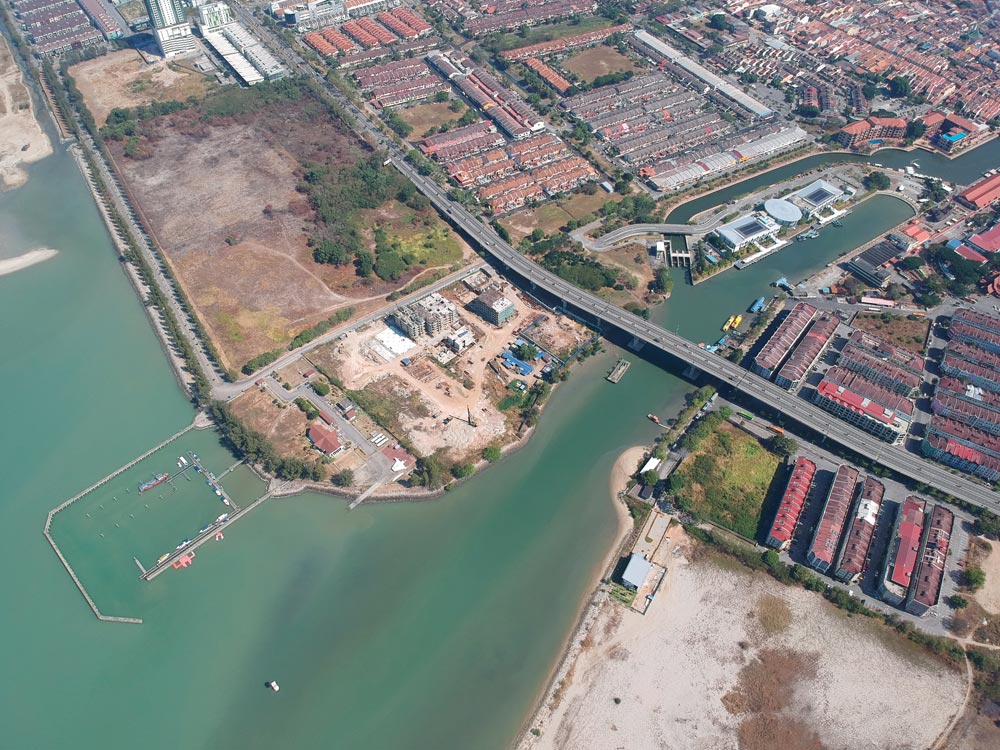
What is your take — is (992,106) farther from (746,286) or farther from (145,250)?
(145,250)

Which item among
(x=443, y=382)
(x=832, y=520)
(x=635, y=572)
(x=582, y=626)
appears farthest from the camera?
(x=443, y=382)

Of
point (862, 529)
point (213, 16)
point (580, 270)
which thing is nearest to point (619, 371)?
point (580, 270)

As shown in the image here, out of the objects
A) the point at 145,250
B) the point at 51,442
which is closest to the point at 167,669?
the point at 51,442

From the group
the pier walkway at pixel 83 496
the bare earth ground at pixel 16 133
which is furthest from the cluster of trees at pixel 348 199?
the bare earth ground at pixel 16 133

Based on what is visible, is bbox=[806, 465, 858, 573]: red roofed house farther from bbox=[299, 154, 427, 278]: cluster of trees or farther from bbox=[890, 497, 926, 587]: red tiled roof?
bbox=[299, 154, 427, 278]: cluster of trees

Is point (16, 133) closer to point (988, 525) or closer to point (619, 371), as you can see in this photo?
point (619, 371)

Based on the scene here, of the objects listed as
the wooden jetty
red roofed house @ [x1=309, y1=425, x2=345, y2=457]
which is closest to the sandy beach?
red roofed house @ [x1=309, y1=425, x2=345, y2=457]

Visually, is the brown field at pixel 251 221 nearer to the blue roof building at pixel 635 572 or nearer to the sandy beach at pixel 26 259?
the sandy beach at pixel 26 259
